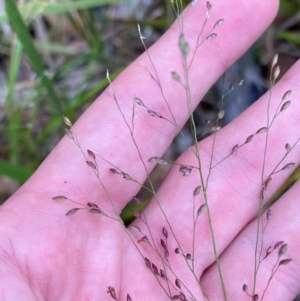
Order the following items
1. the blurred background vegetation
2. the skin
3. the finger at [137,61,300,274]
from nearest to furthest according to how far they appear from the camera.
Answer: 1. the skin
2. the finger at [137,61,300,274]
3. the blurred background vegetation

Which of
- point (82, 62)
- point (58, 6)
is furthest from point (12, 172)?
point (82, 62)

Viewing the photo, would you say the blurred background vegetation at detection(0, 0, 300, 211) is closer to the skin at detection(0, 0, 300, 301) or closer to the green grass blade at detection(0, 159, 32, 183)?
→ the green grass blade at detection(0, 159, 32, 183)

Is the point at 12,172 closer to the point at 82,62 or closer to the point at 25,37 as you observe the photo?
the point at 25,37

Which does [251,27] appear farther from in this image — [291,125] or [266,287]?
[266,287]

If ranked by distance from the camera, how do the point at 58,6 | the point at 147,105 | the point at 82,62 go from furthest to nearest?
the point at 82,62
the point at 58,6
the point at 147,105

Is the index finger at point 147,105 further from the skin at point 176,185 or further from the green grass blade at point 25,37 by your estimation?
the green grass blade at point 25,37

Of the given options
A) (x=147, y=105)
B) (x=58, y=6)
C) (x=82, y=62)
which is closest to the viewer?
(x=147, y=105)

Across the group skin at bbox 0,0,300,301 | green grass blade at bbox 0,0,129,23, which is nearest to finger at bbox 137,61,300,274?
skin at bbox 0,0,300,301
